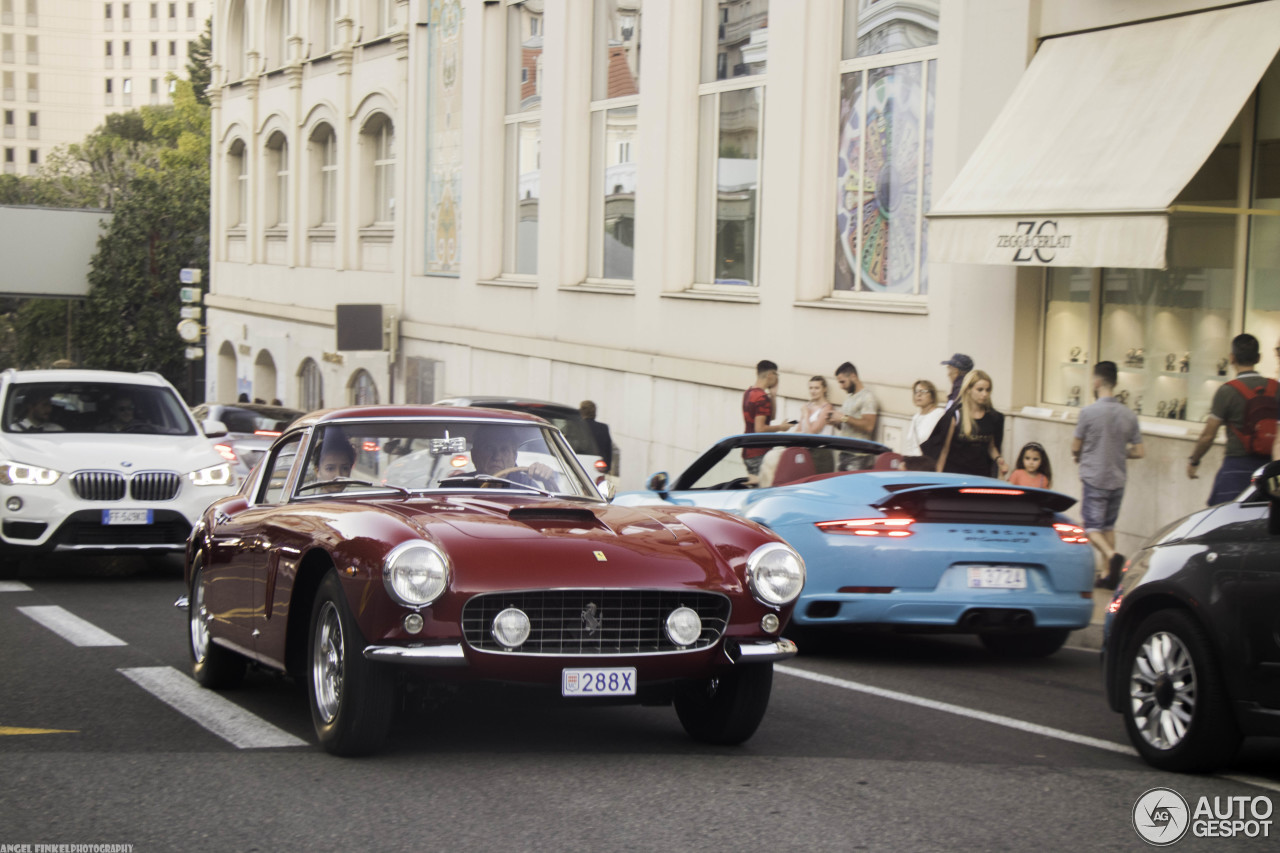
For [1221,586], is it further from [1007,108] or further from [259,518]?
[1007,108]

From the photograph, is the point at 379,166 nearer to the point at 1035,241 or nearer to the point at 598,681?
the point at 1035,241

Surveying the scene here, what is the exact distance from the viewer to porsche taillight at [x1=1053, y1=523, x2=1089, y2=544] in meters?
9.38

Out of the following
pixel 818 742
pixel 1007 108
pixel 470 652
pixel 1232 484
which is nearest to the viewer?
pixel 470 652

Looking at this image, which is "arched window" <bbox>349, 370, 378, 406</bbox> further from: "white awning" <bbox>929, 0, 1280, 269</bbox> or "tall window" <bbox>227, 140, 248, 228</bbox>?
"white awning" <bbox>929, 0, 1280, 269</bbox>

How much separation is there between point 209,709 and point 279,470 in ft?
3.84

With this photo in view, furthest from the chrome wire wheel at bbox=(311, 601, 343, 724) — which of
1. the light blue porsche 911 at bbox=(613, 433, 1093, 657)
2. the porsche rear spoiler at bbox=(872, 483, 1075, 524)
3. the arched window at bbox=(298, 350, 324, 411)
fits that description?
the arched window at bbox=(298, 350, 324, 411)

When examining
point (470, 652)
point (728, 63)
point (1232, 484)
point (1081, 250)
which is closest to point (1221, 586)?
point (470, 652)

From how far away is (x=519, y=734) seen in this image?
678 centimetres

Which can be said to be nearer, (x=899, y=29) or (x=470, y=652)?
(x=470, y=652)

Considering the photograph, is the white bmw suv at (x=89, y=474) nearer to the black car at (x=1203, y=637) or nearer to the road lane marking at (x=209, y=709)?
the road lane marking at (x=209, y=709)

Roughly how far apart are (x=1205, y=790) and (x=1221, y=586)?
0.77 meters

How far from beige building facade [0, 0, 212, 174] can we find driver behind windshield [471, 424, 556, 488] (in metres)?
138

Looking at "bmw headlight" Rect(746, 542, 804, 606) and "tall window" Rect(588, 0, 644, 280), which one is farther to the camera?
"tall window" Rect(588, 0, 644, 280)

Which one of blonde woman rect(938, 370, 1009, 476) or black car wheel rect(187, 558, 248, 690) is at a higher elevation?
blonde woman rect(938, 370, 1009, 476)
